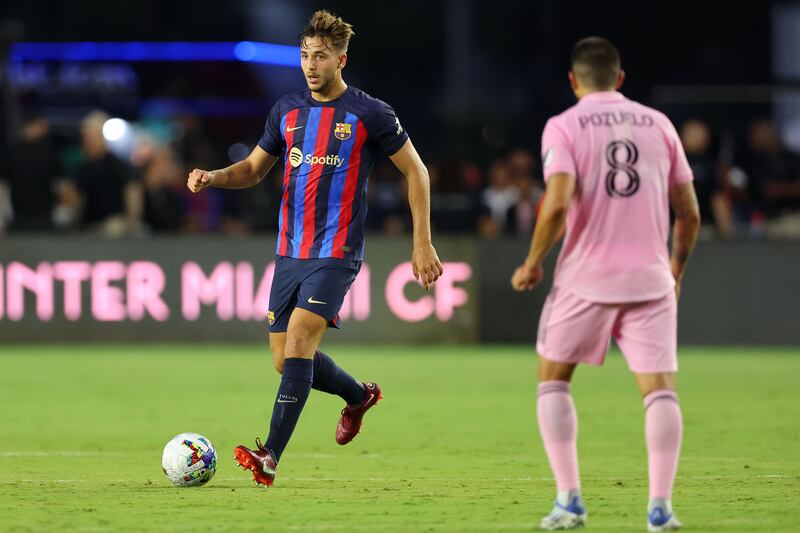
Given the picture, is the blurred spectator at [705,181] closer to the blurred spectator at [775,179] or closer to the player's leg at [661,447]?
the blurred spectator at [775,179]

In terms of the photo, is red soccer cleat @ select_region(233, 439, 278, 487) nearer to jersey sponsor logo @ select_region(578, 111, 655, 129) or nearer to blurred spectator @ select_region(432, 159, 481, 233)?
jersey sponsor logo @ select_region(578, 111, 655, 129)

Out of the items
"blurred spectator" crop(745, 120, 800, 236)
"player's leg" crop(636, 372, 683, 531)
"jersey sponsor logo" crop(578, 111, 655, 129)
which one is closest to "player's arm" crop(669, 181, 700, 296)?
"jersey sponsor logo" crop(578, 111, 655, 129)

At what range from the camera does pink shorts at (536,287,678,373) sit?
22.2 feet

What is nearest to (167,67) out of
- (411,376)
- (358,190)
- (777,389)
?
(411,376)

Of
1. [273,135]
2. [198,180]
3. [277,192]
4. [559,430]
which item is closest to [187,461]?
[198,180]

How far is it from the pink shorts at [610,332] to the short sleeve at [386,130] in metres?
1.92

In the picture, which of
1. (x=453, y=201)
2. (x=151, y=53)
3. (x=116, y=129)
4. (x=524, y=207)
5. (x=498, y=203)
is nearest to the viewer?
(x=453, y=201)

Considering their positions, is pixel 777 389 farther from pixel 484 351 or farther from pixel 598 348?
pixel 598 348

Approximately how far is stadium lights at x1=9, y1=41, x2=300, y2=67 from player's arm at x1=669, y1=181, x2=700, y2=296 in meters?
21.4

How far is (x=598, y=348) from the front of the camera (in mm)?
6812

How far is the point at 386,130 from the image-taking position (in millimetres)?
8453

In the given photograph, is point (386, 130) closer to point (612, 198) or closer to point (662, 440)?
point (612, 198)

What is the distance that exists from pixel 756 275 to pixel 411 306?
12.1 feet

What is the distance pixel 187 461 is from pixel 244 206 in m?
13.7
